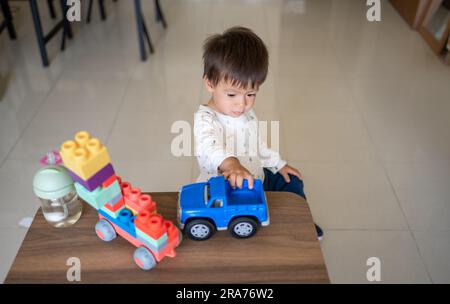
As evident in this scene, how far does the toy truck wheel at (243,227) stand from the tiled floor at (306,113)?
0.74 meters

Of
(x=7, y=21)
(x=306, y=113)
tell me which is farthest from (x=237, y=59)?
(x=7, y=21)

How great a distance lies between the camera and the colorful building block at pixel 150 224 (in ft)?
2.10

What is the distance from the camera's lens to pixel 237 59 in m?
0.91

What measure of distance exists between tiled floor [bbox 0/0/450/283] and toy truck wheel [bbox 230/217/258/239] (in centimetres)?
74

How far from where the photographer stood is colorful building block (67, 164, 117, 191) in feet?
1.99

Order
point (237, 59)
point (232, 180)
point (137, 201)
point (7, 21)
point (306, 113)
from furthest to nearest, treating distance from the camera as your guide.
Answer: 1. point (7, 21)
2. point (306, 113)
3. point (237, 59)
4. point (232, 180)
5. point (137, 201)

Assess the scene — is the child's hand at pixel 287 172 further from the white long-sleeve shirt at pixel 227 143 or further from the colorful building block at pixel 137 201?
the colorful building block at pixel 137 201

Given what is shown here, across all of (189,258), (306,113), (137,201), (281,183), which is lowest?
(306,113)

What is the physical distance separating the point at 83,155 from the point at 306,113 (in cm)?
169

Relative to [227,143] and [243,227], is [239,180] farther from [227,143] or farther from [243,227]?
[227,143]

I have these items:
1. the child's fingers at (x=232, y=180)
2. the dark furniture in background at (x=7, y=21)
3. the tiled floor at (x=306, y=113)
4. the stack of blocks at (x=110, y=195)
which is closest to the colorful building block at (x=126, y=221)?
the stack of blocks at (x=110, y=195)

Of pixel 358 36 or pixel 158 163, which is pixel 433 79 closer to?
pixel 358 36

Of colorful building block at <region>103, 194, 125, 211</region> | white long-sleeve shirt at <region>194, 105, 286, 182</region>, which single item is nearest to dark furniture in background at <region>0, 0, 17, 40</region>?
white long-sleeve shirt at <region>194, 105, 286, 182</region>

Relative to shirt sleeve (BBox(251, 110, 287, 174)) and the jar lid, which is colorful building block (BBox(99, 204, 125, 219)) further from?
shirt sleeve (BBox(251, 110, 287, 174))
